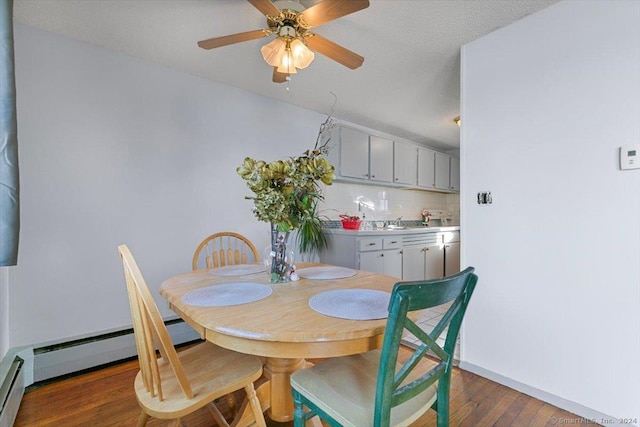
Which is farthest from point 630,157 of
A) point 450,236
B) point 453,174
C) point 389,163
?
point 453,174

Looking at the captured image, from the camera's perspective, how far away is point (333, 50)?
1.62 meters

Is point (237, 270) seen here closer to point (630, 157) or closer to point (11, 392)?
point (11, 392)

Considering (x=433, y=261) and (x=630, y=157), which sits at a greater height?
(x=630, y=157)

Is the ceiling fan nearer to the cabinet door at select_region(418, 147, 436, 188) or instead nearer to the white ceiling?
the white ceiling

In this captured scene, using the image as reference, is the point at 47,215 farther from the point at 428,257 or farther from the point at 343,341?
the point at 428,257

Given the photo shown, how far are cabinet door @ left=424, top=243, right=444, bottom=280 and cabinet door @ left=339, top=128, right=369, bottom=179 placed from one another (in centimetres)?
132

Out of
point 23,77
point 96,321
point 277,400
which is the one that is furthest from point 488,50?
point 96,321

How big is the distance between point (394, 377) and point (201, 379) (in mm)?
726

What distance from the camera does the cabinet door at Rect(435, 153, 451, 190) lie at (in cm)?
471

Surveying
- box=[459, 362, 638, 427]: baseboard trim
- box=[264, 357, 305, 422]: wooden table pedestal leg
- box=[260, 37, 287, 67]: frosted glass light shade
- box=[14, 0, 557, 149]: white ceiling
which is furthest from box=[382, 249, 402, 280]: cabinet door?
box=[260, 37, 287, 67]: frosted glass light shade

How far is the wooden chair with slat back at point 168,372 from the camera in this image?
3.03 ft

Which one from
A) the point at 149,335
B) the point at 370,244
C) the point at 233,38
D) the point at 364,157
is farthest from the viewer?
the point at 364,157

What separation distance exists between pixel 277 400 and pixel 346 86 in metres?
2.51

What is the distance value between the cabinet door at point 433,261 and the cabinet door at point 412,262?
10 centimetres
